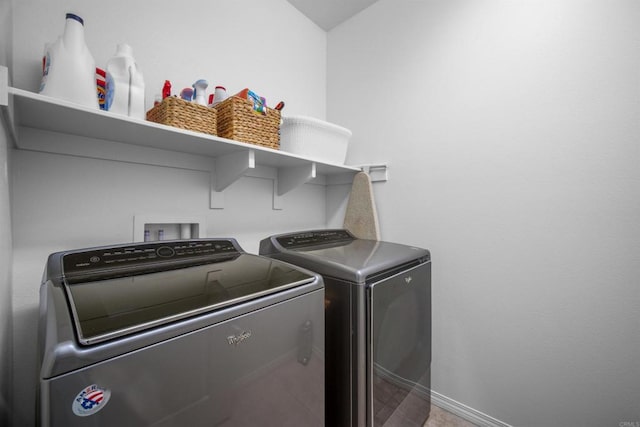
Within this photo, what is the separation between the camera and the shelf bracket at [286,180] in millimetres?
1679

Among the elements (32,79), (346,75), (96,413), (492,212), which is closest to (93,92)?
(32,79)

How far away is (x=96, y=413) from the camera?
47cm

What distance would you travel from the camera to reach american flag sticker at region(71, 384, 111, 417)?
45cm

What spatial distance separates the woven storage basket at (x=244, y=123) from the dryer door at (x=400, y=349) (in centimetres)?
89

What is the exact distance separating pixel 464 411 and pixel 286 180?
1783 mm

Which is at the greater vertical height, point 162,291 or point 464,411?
point 162,291

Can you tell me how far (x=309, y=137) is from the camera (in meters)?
1.59

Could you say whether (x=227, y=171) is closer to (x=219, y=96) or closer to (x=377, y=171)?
(x=219, y=96)

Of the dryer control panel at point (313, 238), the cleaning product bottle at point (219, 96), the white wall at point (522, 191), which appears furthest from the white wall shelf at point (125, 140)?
the white wall at point (522, 191)

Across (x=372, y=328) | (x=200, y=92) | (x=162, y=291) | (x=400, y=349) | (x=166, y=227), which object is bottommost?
(x=400, y=349)

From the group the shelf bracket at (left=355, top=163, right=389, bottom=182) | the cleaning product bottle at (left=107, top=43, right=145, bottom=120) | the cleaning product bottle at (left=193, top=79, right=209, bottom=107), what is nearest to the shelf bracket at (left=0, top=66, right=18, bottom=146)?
the cleaning product bottle at (left=107, top=43, right=145, bottom=120)

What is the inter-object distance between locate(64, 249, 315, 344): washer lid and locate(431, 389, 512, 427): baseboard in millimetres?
1437

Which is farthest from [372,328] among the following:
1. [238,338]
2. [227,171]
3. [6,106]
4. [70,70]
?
[70,70]

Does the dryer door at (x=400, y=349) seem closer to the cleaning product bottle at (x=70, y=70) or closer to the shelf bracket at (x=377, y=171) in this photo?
the shelf bracket at (x=377, y=171)
